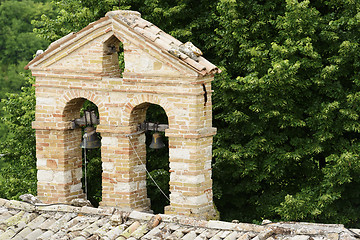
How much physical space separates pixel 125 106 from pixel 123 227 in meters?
2.34

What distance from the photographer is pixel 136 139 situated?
49.6 feet

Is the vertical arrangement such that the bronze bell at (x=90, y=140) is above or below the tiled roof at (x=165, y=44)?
below

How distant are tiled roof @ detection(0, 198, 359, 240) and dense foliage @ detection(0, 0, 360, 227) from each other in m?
6.13

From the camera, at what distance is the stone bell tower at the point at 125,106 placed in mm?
14266

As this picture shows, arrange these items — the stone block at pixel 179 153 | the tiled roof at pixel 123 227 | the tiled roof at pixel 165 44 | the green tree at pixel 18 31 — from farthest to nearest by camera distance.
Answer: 1. the green tree at pixel 18 31
2. the stone block at pixel 179 153
3. the tiled roof at pixel 165 44
4. the tiled roof at pixel 123 227

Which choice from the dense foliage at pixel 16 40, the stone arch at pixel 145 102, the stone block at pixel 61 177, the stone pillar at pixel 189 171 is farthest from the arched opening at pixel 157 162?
the dense foliage at pixel 16 40

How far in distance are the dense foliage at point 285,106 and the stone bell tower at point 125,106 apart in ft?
16.6

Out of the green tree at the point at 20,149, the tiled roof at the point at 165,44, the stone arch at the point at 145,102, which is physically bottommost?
the green tree at the point at 20,149

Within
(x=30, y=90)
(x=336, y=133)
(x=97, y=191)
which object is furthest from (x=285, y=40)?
(x=30, y=90)

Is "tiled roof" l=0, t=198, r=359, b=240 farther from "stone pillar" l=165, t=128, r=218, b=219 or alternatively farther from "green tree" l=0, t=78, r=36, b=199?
"green tree" l=0, t=78, r=36, b=199

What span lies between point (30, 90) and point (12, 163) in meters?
2.47

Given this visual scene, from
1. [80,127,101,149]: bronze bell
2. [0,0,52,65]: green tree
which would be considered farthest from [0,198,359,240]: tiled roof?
[0,0,52,65]: green tree

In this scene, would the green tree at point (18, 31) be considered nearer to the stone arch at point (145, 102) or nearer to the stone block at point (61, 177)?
the stone block at point (61, 177)

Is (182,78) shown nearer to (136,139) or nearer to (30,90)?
(136,139)
